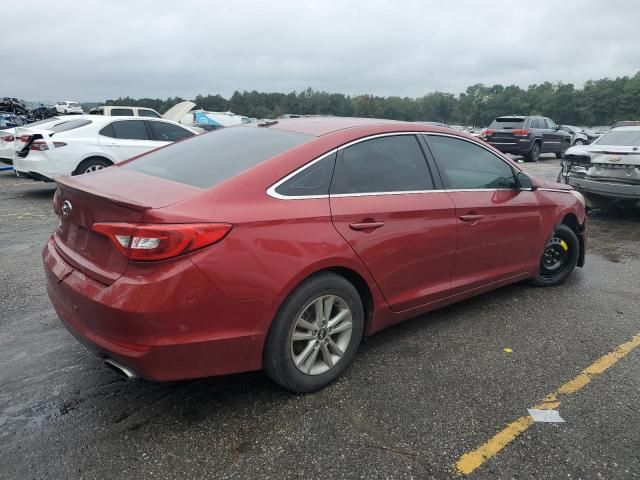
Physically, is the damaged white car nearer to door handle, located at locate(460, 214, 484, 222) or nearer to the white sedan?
door handle, located at locate(460, 214, 484, 222)

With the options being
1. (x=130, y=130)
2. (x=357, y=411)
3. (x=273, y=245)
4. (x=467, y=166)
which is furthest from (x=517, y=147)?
(x=273, y=245)

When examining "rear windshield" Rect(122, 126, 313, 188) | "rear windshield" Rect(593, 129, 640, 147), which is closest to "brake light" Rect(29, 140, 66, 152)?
"rear windshield" Rect(122, 126, 313, 188)

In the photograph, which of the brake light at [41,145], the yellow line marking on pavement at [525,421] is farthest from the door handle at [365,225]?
the brake light at [41,145]

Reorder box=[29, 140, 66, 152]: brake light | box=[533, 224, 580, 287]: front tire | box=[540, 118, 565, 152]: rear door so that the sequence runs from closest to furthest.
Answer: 1. box=[533, 224, 580, 287]: front tire
2. box=[29, 140, 66, 152]: brake light
3. box=[540, 118, 565, 152]: rear door

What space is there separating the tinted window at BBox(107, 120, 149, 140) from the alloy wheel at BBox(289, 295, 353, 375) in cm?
769

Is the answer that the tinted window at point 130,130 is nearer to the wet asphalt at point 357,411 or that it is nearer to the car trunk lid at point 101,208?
the wet asphalt at point 357,411

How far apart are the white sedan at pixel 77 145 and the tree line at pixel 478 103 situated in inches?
1393

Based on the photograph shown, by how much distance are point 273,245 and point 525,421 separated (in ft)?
5.36

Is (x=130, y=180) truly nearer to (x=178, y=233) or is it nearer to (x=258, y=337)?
(x=178, y=233)

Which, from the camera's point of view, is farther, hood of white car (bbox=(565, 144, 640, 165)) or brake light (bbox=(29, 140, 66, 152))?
brake light (bbox=(29, 140, 66, 152))

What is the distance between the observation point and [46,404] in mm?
2732

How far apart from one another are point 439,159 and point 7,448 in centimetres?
Result: 307

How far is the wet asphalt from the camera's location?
2.32 meters

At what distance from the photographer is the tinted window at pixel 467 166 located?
142 inches
